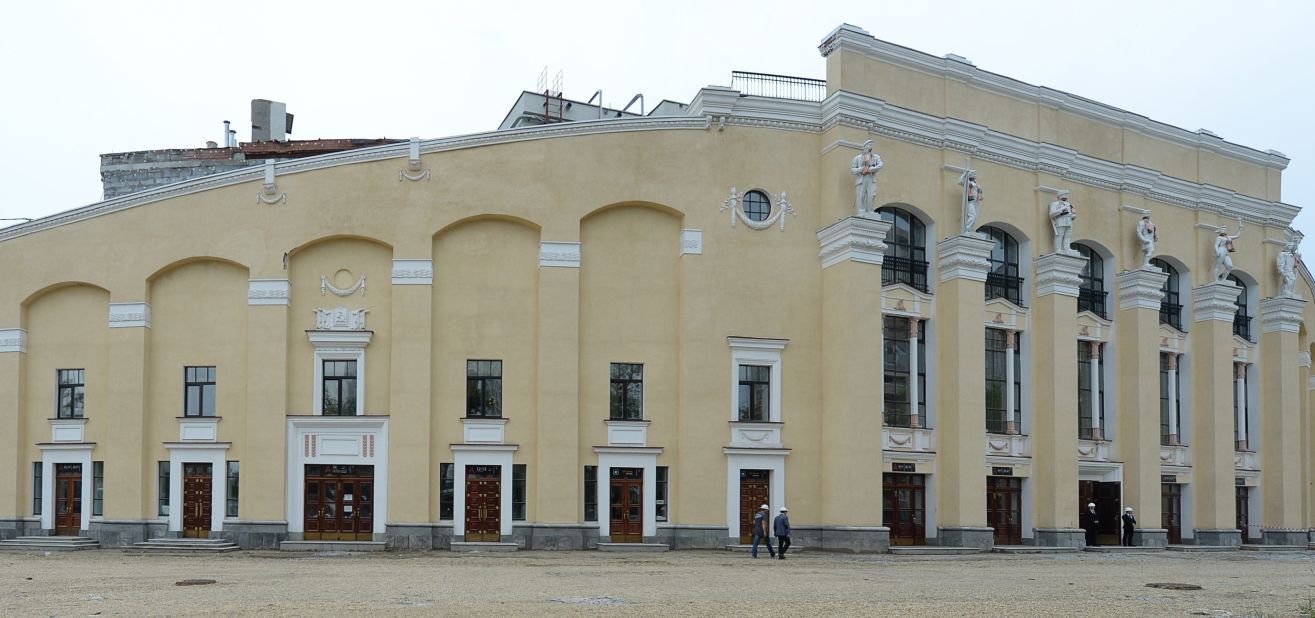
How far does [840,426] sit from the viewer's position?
1378 inches

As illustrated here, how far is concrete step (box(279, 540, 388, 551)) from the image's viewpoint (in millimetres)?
32875

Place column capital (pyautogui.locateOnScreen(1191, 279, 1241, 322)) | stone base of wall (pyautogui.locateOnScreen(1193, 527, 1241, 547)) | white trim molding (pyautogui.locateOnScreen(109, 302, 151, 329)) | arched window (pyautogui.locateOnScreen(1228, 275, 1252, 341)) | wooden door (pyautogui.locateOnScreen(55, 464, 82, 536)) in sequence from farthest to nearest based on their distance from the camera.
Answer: arched window (pyautogui.locateOnScreen(1228, 275, 1252, 341))
column capital (pyautogui.locateOnScreen(1191, 279, 1241, 322))
stone base of wall (pyautogui.locateOnScreen(1193, 527, 1241, 547))
wooden door (pyautogui.locateOnScreen(55, 464, 82, 536))
white trim molding (pyautogui.locateOnScreen(109, 302, 151, 329))

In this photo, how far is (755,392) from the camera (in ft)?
117

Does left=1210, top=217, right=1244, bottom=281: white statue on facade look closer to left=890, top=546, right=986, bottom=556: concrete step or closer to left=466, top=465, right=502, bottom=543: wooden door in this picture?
left=890, top=546, right=986, bottom=556: concrete step

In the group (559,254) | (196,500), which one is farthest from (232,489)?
(559,254)

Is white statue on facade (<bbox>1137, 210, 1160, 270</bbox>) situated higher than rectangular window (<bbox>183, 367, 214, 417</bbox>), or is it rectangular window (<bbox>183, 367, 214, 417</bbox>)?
white statue on facade (<bbox>1137, 210, 1160, 270</bbox>)

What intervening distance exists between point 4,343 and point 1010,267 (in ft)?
100

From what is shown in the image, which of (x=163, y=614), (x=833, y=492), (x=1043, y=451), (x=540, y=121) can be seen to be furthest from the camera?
(x=540, y=121)

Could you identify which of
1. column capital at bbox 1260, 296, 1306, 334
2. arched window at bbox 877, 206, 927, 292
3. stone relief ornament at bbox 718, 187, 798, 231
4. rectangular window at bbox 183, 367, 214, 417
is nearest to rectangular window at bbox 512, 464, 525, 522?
rectangular window at bbox 183, 367, 214, 417

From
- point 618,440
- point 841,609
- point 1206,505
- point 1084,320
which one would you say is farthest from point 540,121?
point 841,609

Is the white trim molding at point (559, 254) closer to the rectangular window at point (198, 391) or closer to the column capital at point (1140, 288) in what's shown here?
the rectangular window at point (198, 391)

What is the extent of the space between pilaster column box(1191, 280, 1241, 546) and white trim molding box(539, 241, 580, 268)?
23.8 m

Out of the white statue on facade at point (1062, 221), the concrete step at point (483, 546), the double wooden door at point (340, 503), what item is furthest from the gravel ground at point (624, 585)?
the white statue on facade at point (1062, 221)

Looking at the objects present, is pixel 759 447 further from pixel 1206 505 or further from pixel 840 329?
pixel 1206 505
